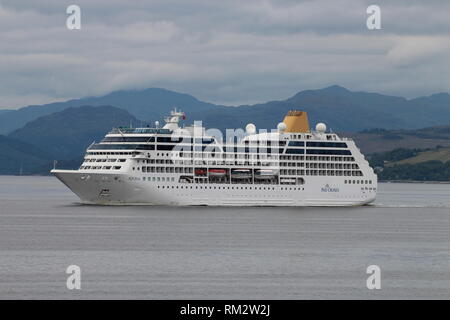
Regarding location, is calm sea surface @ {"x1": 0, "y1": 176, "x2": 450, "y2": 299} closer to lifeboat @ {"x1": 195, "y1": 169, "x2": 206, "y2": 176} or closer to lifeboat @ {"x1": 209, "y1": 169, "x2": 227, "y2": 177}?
lifeboat @ {"x1": 195, "y1": 169, "x2": 206, "y2": 176}

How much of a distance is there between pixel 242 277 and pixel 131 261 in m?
9.19

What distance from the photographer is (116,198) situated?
10394cm

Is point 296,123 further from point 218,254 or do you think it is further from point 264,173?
point 218,254

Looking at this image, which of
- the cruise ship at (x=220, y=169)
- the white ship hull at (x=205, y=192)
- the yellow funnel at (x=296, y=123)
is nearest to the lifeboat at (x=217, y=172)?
the cruise ship at (x=220, y=169)

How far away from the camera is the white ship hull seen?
103 metres

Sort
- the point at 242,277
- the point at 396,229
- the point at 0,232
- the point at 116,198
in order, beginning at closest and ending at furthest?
the point at 242,277 < the point at 0,232 < the point at 396,229 < the point at 116,198

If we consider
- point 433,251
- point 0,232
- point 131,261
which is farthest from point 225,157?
point 131,261

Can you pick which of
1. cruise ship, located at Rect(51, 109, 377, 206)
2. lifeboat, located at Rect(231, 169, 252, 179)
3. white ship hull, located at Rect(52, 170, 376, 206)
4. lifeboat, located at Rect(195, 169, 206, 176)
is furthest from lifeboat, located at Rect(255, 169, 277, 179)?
lifeboat, located at Rect(195, 169, 206, 176)

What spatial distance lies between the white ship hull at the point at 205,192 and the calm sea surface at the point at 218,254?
55.5 inches

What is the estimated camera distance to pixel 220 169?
10775 centimetres

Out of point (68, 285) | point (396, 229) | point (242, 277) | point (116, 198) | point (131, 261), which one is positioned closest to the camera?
point (68, 285)

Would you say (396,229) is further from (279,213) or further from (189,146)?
(189,146)

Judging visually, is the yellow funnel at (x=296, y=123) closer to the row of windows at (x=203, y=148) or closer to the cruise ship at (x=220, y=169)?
the cruise ship at (x=220, y=169)

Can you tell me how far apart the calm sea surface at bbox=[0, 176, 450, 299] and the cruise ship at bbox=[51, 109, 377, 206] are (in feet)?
7.17
